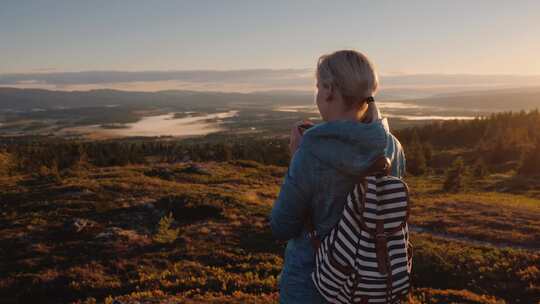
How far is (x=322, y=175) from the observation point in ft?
8.97

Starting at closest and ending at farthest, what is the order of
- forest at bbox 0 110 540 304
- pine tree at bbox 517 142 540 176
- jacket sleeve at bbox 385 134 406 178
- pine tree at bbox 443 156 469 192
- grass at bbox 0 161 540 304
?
jacket sleeve at bbox 385 134 406 178 < grass at bbox 0 161 540 304 < forest at bbox 0 110 540 304 < pine tree at bbox 443 156 469 192 < pine tree at bbox 517 142 540 176

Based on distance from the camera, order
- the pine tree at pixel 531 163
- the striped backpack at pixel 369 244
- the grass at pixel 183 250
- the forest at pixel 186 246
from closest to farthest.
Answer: the striped backpack at pixel 369 244 < the grass at pixel 183 250 < the forest at pixel 186 246 < the pine tree at pixel 531 163

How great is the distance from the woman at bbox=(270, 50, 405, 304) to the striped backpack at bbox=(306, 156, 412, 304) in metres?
0.10

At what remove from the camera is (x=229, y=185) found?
37.4 m

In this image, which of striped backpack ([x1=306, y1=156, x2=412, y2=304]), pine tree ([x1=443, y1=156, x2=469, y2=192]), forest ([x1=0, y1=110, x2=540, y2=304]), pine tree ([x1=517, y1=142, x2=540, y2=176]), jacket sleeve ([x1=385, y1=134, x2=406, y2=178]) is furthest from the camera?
pine tree ([x1=517, y1=142, x2=540, y2=176])

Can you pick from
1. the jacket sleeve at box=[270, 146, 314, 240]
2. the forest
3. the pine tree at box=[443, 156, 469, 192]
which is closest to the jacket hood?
the jacket sleeve at box=[270, 146, 314, 240]

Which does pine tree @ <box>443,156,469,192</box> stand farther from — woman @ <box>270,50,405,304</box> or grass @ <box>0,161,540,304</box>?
woman @ <box>270,50,405,304</box>

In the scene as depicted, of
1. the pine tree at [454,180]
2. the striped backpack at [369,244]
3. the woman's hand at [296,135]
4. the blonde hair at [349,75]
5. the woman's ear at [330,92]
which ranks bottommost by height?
the pine tree at [454,180]

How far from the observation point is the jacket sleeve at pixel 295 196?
2.72 metres

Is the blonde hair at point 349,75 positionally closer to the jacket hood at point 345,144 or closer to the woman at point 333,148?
the woman at point 333,148

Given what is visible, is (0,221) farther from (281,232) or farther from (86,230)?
(281,232)

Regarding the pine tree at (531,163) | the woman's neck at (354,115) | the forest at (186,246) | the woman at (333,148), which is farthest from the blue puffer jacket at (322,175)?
the pine tree at (531,163)

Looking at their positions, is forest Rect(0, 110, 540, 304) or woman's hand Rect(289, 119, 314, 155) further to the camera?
forest Rect(0, 110, 540, 304)

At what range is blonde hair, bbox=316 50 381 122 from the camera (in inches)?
107
